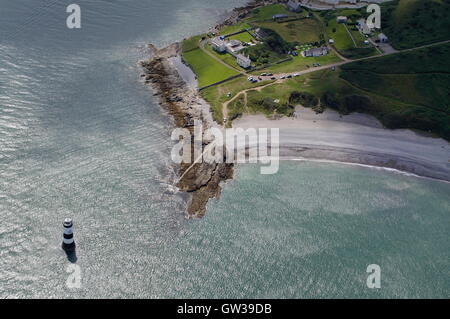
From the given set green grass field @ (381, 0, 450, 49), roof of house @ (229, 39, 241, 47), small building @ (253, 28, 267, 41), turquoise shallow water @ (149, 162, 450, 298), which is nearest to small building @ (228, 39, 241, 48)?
roof of house @ (229, 39, 241, 47)

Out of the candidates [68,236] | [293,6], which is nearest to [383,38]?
[293,6]

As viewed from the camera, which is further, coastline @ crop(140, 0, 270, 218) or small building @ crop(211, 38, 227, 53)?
small building @ crop(211, 38, 227, 53)

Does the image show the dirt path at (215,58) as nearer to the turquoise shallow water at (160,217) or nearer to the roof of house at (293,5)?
the turquoise shallow water at (160,217)

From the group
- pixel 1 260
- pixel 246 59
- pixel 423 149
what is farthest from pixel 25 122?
pixel 423 149

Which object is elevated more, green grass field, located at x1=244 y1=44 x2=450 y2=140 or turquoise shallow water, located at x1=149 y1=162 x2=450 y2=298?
green grass field, located at x1=244 y1=44 x2=450 y2=140

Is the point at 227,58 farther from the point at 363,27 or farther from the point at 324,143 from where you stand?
the point at 363,27


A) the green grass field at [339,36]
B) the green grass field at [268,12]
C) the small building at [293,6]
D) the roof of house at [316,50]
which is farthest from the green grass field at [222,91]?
the small building at [293,6]

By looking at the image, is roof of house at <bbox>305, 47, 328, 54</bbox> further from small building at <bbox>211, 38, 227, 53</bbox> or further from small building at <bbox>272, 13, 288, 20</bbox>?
small building at <bbox>272, 13, 288, 20</bbox>
